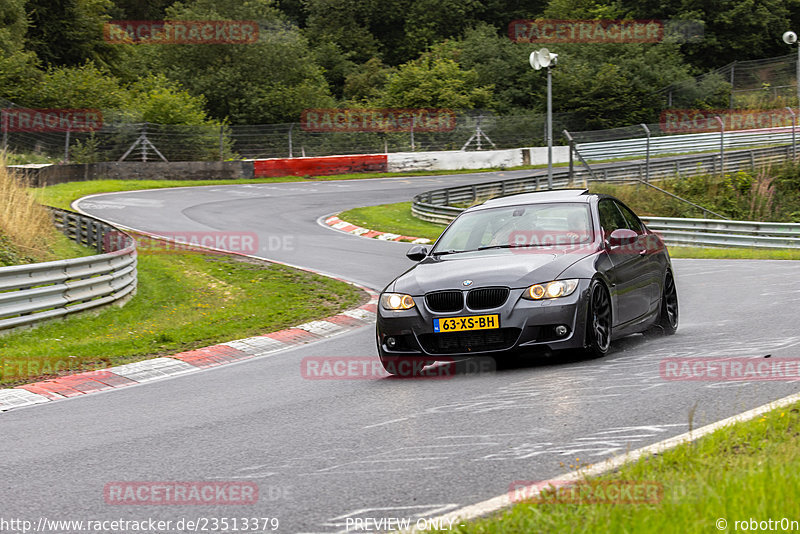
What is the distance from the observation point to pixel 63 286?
13.4 m

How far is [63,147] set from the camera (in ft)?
132

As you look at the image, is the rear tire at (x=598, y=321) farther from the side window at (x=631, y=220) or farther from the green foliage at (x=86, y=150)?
the green foliage at (x=86, y=150)

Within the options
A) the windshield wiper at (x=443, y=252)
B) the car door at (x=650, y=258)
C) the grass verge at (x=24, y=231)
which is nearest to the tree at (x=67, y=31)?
the grass verge at (x=24, y=231)

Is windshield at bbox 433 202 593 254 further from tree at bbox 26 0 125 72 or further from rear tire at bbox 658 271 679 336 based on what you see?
tree at bbox 26 0 125 72

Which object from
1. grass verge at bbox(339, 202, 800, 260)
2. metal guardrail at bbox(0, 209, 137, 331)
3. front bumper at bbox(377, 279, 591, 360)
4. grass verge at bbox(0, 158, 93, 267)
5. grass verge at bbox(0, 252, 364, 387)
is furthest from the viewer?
grass verge at bbox(339, 202, 800, 260)

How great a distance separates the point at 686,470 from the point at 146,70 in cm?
6792

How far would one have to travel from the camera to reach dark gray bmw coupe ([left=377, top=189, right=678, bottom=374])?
8391 millimetres

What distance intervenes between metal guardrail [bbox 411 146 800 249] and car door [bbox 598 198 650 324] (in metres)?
15.8

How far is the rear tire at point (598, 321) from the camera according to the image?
8633 millimetres

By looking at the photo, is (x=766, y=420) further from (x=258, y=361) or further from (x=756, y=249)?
(x=756, y=249)

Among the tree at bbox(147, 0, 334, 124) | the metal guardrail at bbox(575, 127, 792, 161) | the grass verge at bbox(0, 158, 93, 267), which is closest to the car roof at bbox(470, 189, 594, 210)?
the grass verge at bbox(0, 158, 93, 267)

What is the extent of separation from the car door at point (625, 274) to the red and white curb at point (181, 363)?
4316mm

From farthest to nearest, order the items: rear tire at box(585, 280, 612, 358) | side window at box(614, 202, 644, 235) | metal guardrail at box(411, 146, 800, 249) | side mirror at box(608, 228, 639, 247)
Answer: metal guardrail at box(411, 146, 800, 249) < side window at box(614, 202, 644, 235) < side mirror at box(608, 228, 639, 247) < rear tire at box(585, 280, 612, 358)

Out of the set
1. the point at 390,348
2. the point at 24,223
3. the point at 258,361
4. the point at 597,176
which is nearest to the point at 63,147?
the point at 597,176
